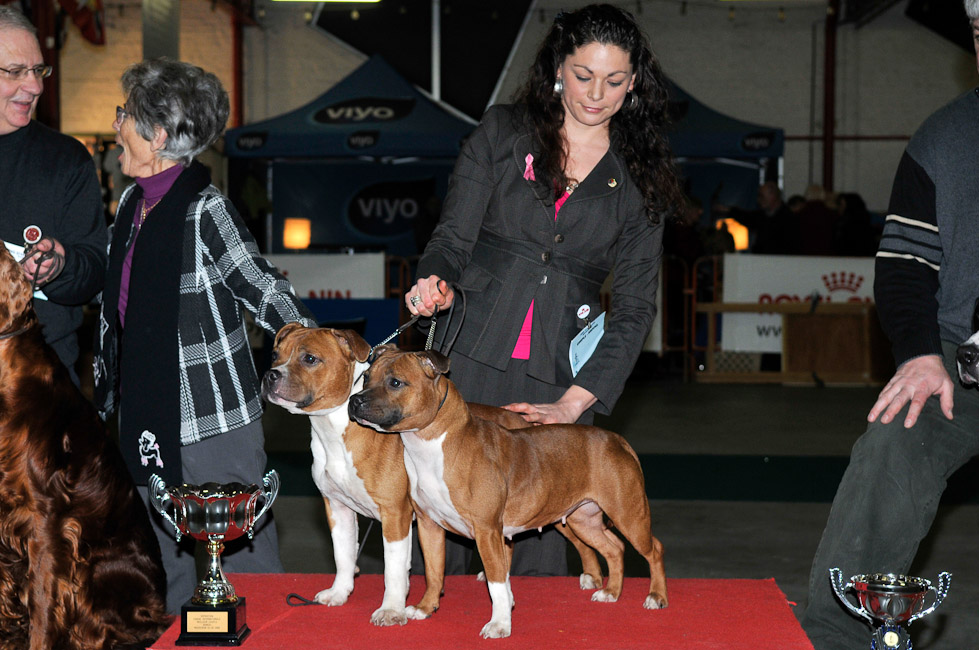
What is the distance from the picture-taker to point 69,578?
2498mm

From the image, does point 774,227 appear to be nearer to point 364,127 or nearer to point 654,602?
point 364,127

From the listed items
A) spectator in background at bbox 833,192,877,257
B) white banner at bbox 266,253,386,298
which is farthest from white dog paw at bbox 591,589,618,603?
spectator in background at bbox 833,192,877,257

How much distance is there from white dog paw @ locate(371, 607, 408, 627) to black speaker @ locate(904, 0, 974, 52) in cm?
1996

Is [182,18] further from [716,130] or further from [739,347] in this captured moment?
[739,347]

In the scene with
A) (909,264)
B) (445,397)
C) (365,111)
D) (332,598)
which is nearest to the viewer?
(445,397)

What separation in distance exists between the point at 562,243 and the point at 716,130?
12.1m

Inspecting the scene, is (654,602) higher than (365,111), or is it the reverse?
(365,111)

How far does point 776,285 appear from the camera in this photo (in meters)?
12.3

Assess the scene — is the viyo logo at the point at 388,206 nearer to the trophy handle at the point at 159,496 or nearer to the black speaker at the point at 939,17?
the black speaker at the point at 939,17

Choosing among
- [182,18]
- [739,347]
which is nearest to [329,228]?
[182,18]

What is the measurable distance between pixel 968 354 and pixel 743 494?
4.68 meters

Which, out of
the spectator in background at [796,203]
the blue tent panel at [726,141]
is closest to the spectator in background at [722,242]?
the blue tent panel at [726,141]

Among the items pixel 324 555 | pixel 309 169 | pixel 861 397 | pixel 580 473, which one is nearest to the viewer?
pixel 580 473

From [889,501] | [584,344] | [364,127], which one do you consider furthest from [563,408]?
[364,127]
